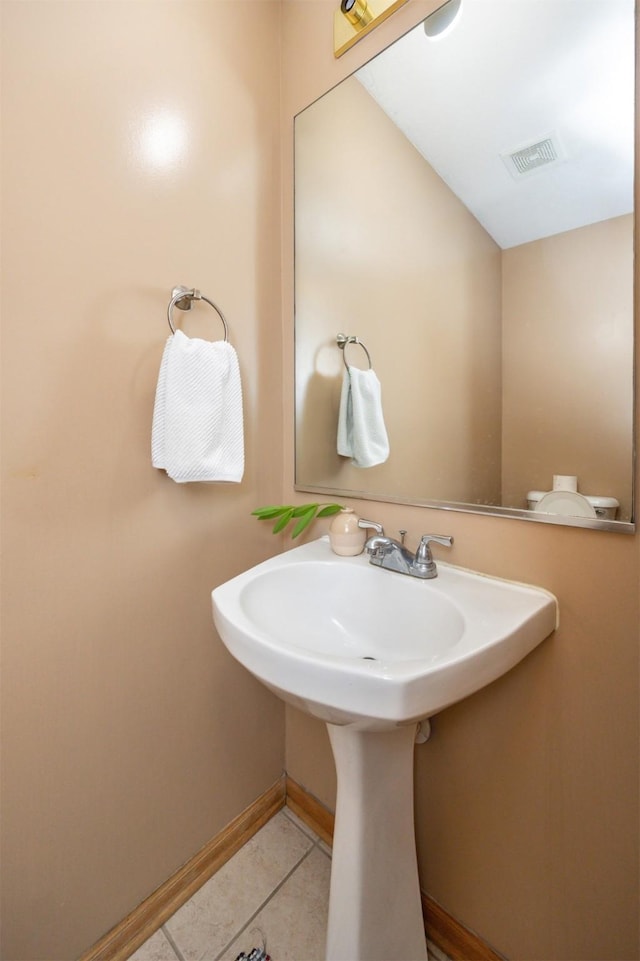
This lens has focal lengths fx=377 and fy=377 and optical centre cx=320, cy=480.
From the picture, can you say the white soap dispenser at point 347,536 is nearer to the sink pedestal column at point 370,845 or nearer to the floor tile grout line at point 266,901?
the sink pedestal column at point 370,845

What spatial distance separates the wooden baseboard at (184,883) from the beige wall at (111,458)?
0.03 meters

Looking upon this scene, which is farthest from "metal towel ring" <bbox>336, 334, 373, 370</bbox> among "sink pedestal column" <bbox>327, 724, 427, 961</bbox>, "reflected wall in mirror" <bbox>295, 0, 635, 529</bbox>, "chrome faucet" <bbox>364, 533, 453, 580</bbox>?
"sink pedestal column" <bbox>327, 724, 427, 961</bbox>

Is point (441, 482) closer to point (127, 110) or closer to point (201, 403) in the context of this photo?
point (201, 403)

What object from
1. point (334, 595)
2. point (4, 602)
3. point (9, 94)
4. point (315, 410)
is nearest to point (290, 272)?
point (315, 410)

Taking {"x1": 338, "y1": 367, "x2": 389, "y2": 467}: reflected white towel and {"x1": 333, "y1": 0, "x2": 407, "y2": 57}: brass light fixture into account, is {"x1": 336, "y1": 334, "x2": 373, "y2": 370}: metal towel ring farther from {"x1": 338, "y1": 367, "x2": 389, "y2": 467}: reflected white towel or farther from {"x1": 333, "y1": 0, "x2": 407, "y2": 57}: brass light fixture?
{"x1": 333, "y1": 0, "x2": 407, "y2": 57}: brass light fixture

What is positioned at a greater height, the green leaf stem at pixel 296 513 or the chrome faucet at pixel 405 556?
the green leaf stem at pixel 296 513

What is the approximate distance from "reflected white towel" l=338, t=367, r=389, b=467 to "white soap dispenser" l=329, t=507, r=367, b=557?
0.17 metres

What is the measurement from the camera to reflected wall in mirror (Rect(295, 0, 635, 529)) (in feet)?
2.03

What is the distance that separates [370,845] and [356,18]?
5.82 feet

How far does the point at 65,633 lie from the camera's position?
73cm

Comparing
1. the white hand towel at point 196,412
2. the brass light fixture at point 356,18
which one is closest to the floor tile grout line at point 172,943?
the white hand towel at point 196,412

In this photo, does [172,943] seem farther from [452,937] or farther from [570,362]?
[570,362]

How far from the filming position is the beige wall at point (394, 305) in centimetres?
79

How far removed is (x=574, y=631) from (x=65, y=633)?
935 millimetres
